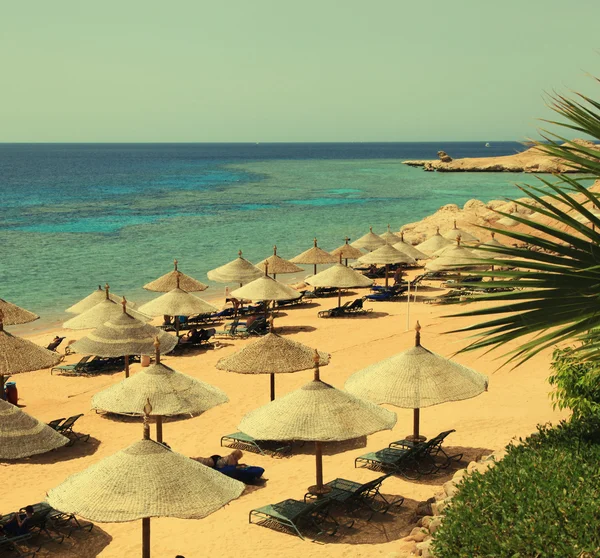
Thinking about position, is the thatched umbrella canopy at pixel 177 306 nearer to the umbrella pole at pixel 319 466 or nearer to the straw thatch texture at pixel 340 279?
the straw thatch texture at pixel 340 279

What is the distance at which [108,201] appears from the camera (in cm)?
7700

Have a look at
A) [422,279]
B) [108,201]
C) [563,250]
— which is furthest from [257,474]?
[108,201]

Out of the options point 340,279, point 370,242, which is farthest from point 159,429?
point 370,242

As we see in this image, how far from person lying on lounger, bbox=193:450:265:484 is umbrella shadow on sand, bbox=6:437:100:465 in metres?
2.67

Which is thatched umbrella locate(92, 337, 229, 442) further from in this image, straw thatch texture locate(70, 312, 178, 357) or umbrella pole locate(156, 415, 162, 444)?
straw thatch texture locate(70, 312, 178, 357)

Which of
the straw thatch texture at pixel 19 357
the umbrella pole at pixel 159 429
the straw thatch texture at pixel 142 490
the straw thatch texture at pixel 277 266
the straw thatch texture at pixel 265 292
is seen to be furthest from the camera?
the straw thatch texture at pixel 277 266

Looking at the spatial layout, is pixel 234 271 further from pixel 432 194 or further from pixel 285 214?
pixel 432 194

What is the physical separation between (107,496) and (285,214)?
5615cm

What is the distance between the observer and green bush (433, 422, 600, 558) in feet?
17.4

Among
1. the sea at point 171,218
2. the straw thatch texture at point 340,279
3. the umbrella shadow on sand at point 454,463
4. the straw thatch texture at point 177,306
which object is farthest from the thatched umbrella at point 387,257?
the umbrella shadow on sand at point 454,463

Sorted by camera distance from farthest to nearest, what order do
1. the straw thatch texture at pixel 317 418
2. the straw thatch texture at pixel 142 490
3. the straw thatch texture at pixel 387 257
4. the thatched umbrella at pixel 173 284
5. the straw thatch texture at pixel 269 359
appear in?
1. the straw thatch texture at pixel 387 257
2. the thatched umbrella at pixel 173 284
3. the straw thatch texture at pixel 269 359
4. the straw thatch texture at pixel 317 418
5. the straw thatch texture at pixel 142 490

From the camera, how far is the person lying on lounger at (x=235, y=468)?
10.5 meters

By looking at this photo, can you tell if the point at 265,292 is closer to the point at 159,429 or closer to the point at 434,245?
the point at 159,429

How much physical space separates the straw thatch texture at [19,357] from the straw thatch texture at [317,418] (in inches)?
193
